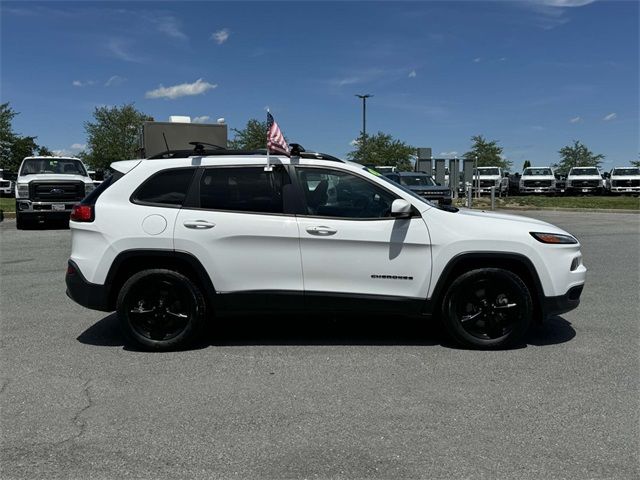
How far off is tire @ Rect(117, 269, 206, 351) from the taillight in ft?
2.19

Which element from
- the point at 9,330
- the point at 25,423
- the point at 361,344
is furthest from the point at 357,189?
the point at 9,330

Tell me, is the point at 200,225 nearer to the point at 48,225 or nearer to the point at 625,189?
the point at 48,225

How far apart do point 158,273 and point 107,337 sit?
1.09 metres

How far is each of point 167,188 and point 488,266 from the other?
292 cm

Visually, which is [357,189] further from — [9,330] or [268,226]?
[9,330]

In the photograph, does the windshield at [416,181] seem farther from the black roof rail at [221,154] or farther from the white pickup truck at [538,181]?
the black roof rail at [221,154]

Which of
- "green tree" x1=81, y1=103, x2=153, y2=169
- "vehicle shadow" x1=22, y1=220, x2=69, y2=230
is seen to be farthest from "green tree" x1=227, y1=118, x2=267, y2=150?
"vehicle shadow" x1=22, y1=220, x2=69, y2=230

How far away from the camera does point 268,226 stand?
15.9ft

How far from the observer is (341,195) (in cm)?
493

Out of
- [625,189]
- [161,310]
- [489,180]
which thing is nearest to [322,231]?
[161,310]

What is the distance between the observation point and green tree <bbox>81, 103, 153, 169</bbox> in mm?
46625

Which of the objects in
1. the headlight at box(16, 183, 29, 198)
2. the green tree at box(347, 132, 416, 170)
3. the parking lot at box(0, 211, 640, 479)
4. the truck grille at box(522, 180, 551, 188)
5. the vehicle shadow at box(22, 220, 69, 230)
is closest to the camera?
the parking lot at box(0, 211, 640, 479)

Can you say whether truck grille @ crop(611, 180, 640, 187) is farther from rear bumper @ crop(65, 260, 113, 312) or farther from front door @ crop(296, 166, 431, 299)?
rear bumper @ crop(65, 260, 113, 312)

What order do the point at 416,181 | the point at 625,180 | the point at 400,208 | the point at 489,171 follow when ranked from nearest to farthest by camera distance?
the point at 400,208
the point at 416,181
the point at 625,180
the point at 489,171
